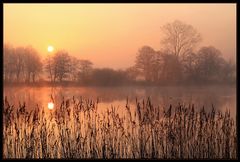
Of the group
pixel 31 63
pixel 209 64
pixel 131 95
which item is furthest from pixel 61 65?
pixel 209 64

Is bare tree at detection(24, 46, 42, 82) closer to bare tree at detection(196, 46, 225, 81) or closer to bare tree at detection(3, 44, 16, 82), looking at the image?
bare tree at detection(3, 44, 16, 82)

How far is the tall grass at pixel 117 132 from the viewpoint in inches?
173

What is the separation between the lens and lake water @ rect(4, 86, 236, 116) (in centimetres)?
464

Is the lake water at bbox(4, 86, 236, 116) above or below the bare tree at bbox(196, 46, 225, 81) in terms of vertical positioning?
below

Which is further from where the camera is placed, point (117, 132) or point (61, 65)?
point (61, 65)

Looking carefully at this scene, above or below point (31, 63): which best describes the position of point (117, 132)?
below

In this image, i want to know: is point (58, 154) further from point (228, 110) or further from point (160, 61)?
point (228, 110)

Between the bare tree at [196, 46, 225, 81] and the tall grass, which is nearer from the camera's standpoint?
the tall grass

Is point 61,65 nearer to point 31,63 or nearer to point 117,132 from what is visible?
point 31,63

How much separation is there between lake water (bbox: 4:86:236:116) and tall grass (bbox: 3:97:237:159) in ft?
0.28

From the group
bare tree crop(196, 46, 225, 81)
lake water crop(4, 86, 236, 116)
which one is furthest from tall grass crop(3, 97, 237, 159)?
bare tree crop(196, 46, 225, 81)

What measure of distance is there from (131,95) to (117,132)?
17.2 inches

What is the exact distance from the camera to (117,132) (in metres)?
4.58

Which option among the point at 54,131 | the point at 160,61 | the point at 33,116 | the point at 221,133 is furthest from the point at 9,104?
the point at 221,133
